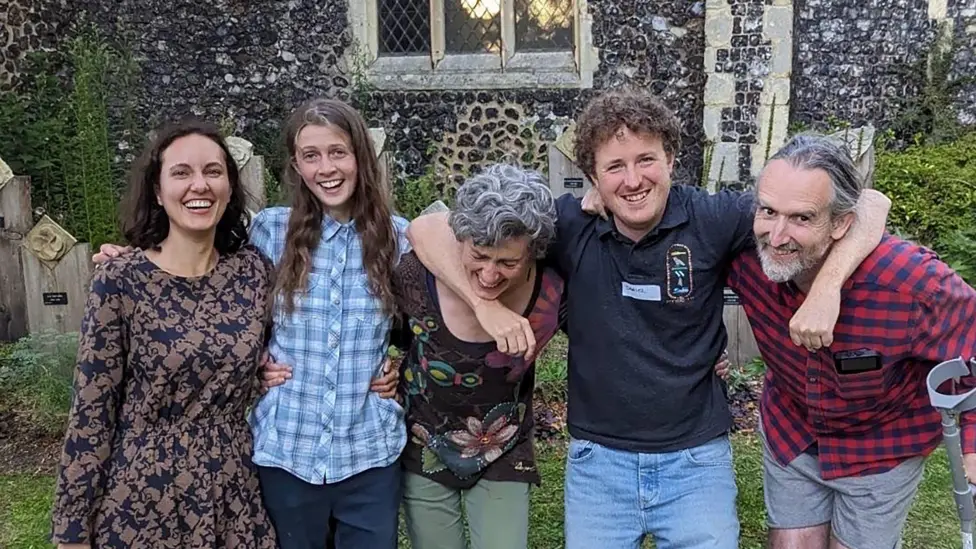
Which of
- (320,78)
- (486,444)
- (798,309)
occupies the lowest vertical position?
(486,444)

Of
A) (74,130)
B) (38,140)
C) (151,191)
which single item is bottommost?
(151,191)

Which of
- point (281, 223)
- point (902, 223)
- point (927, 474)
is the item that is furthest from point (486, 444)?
point (902, 223)

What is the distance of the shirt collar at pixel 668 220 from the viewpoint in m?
2.26

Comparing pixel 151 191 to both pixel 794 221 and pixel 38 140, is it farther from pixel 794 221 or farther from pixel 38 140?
pixel 38 140

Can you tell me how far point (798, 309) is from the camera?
215 cm

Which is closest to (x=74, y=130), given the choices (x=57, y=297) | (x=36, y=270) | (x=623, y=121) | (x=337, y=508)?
(x=36, y=270)

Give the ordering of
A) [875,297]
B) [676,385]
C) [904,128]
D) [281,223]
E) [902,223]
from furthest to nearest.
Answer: [904,128]
[902,223]
[281,223]
[676,385]
[875,297]

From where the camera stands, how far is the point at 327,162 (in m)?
2.35

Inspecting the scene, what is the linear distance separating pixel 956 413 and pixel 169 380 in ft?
6.85

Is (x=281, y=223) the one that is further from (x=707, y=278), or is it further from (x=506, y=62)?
(x=506, y=62)

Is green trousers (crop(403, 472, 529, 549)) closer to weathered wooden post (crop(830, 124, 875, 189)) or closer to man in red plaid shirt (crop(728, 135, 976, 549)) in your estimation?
man in red plaid shirt (crop(728, 135, 976, 549))

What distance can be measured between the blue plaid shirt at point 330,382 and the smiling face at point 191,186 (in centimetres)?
30

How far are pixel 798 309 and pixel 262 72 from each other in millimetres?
8653

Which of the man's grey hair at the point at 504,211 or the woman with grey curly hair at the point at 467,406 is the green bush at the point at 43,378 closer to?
the woman with grey curly hair at the point at 467,406
